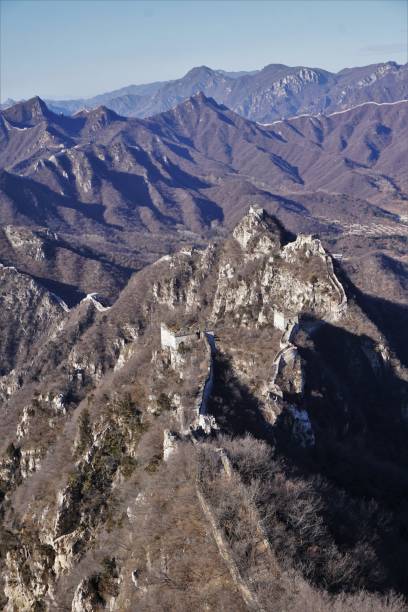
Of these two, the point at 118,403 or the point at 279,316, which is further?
the point at 279,316

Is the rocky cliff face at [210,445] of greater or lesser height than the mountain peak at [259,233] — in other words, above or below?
below

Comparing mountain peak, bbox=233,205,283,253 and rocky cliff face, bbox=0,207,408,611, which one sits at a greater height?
mountain peak, bbox=233,205,283,253

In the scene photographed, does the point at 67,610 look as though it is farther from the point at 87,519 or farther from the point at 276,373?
the point at 276,373

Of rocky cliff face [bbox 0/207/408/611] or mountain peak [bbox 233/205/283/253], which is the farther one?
mountain peak [bbox 233/205/283/253]

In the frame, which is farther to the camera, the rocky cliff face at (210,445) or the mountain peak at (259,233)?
the mountain peak at (259,233)

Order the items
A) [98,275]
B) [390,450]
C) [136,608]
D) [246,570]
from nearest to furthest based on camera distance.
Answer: [246,570] < [136,608] < [390,450] < [98,275]

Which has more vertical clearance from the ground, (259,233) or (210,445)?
(259,233)

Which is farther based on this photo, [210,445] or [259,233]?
[259,233]

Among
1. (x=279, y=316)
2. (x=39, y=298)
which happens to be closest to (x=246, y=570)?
(x=279, y=316)
